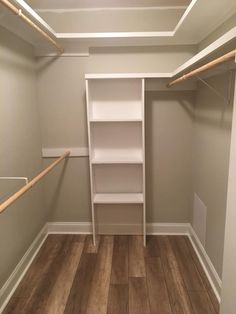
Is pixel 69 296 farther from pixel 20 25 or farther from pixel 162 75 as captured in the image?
pixel 20 25

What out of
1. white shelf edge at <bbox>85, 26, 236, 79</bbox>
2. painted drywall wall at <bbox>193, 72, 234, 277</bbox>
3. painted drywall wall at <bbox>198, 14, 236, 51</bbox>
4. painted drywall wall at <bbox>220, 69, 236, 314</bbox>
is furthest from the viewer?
painted drywall wall at <bbox>193, 72, 234, 277</bbox>

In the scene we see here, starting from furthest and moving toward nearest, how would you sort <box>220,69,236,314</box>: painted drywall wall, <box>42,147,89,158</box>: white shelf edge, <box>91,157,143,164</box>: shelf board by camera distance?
<box>42,147,89,158</box>: white shelf edge → <box>91,157,143,164</box>: shelf board → <box>220,69,236,314</box>: painted drywall wall

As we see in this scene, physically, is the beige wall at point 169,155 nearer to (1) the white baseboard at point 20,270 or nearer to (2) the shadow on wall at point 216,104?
(2) the shadow on wall at point 216,104

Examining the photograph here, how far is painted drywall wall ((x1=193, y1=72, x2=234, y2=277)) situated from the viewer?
174 centimetres

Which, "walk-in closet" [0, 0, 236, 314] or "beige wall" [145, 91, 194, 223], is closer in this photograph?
"walk-in closet" [0, 0, 236, 314]

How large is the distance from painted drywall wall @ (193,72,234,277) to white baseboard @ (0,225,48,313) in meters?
1.65

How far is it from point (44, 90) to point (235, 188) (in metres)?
2.10

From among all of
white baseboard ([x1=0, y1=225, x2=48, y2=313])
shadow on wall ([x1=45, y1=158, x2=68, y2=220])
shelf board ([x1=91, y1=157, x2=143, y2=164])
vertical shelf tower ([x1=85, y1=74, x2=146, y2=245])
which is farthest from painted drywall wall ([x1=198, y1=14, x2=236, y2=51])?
white baseboard ([x1=0, y1=225, x2=48, y2=313])

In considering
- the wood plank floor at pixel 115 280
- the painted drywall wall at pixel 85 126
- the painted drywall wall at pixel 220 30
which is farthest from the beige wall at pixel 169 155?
the painted drywall wall at pixel 220 30

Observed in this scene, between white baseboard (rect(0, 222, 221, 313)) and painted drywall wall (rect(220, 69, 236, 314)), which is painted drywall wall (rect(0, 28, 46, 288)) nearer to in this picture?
white baseboard (rect(0, 222, 221, 313))

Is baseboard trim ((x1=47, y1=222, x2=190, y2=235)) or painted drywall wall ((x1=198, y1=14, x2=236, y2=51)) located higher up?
painted drywall wall ((x1=198, y1=14, x2=236, y2=51))

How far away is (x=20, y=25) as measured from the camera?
1.92 m

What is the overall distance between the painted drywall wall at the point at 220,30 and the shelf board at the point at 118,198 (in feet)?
5.31

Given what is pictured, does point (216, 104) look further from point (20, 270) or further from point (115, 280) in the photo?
point (20, 270)
